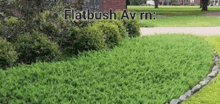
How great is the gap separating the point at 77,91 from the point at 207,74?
3.21m

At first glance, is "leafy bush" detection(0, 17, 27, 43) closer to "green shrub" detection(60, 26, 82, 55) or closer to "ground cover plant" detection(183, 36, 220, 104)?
"green shrub" detection(60, 26, 82, 55)

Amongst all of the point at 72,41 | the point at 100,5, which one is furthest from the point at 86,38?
the point at 100,5

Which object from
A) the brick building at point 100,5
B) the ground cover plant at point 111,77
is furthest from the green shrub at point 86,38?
the brick building at point 100,5

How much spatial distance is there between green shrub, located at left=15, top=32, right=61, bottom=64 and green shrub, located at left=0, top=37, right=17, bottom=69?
1.23 feet

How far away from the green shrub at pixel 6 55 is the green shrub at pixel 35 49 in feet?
1.23

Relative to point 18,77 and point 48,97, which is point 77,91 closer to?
point 48,97

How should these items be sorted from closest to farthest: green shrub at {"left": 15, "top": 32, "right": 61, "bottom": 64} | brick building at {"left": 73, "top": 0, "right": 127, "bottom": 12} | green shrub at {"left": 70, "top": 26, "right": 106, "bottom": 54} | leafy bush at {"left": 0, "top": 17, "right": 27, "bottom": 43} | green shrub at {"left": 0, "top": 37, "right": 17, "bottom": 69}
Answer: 1. green shrub at {"left": 0, "top": 37, "right": 17, "bottom": 69}
2. green shrub at {"left": 15, "top": 32, "right": 61, "bottom": 64}
3. leafy bush at {"left": 0, "top": 17, "right": 27, "bottom": 43}
4. green shrub at {"left": 70, "top": 26, "right": 106, "bottom": 54}
5. brick building at {"left": 73, "top": 0, "right": 127, "bottom": 12}

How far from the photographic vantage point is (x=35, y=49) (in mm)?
7152

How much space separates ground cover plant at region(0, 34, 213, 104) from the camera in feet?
17.4

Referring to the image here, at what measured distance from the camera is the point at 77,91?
5.47 m

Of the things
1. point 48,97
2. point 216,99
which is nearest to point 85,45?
point 48,97

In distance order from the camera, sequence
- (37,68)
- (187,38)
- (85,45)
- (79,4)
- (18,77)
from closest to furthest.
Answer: (18,77)
(37,68)
(85,45)
(79,4)
(187,38)

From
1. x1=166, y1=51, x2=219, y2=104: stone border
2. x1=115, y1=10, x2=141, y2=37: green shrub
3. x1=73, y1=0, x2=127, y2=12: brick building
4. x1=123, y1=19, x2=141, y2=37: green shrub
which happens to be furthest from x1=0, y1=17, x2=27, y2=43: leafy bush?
x1=73, y1=0, x2=127, y2=12: brick building

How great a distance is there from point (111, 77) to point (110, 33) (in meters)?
2.63
